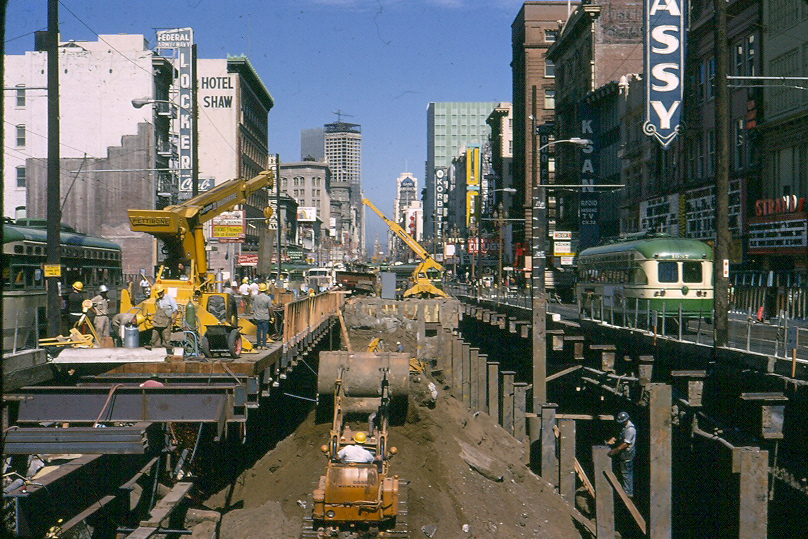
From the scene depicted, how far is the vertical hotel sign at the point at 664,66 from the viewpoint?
121 feet

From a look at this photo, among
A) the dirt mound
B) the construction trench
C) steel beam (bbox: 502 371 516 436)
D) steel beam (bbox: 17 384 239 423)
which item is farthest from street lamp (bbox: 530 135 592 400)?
steel beam (bbox: 17 384 239 423)

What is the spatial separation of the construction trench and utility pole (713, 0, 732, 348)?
3.23ft

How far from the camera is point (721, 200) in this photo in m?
16.8

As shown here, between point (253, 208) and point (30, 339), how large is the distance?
7521cm

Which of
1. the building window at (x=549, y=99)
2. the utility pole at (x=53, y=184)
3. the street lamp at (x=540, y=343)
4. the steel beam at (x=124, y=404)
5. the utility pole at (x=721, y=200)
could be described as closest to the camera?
the steel beam at (x=124, y=404)

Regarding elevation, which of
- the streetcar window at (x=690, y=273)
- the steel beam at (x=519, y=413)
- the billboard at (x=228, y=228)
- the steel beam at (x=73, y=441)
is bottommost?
the steel beam at (x=519, y=413)

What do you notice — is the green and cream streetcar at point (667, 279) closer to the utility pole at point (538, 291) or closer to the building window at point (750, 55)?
the utility pole at point (538, 291)

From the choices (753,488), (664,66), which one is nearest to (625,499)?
(753,488)

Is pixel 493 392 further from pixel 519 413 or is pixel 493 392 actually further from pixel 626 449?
pixel 626 449

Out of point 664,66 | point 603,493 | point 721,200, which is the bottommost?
point 603,493

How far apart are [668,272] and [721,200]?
261 inches

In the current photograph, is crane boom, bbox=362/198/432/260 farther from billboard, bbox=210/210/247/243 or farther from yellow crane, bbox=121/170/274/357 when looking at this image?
yellow crane, bbox=121/170/274/357

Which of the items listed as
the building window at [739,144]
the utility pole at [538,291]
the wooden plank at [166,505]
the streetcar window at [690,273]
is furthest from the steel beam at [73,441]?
the building window at [739,144]

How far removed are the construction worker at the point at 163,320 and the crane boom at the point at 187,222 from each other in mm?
1480
